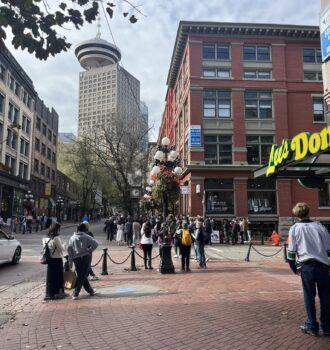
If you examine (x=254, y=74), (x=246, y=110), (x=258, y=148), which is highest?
(x=254, y=74)

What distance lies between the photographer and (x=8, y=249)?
14148 mm

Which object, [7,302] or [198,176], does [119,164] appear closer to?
[198,176]

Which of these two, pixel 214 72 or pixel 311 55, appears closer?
pixel 214 72

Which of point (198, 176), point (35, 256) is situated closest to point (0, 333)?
point (35, 256)

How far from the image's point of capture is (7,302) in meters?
8.63

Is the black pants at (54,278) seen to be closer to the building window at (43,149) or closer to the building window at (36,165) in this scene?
the building window at (36,165)

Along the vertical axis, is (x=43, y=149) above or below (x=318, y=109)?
above

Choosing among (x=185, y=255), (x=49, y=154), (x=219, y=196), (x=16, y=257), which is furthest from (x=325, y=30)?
(x=49, y=154)

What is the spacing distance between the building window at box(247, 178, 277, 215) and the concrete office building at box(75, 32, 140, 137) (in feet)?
38.2

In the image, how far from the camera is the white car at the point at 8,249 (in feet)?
45.2

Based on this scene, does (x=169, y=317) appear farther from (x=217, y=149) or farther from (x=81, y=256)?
(x=217, y=149)

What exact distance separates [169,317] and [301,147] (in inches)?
199

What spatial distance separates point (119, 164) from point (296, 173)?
25.1 metres

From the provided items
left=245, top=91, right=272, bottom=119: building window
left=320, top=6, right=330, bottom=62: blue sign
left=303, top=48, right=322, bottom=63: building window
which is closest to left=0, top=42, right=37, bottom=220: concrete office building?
left=245, top=91, right=272, bottom=119: building window
